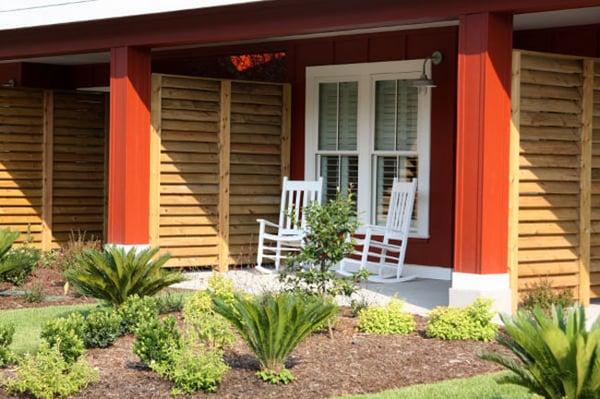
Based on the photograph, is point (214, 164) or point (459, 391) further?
point (214, 164)

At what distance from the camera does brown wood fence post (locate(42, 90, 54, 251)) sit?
53.1 feet

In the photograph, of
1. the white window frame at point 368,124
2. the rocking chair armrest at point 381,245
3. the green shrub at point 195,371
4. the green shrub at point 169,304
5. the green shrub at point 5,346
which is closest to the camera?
the green shrub at point 195,371

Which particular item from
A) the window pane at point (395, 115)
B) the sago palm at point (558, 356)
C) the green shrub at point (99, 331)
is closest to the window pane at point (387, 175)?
the window pane at point (395, 115)

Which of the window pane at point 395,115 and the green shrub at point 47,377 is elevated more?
the window pane at point 395,115

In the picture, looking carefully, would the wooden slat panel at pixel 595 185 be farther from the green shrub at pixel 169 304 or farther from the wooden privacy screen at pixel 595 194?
the green shrub at pixel 169 304

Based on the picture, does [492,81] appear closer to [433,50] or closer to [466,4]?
[466,4]

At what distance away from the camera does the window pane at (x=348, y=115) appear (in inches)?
548

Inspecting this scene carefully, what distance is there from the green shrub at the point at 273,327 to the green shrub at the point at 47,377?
1075 mm

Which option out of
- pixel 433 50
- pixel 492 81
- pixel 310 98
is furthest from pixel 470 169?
pixel 310 98

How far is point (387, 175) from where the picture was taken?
13586mm

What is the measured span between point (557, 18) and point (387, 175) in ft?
10.3

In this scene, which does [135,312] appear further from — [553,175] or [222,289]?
[553,175]

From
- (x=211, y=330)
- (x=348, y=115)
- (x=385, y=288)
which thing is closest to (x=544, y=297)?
(x=385, y=288)

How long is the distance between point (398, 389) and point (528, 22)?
6.19 meters
